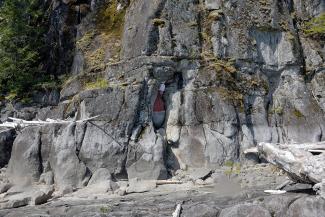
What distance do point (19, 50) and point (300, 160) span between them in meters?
19.4

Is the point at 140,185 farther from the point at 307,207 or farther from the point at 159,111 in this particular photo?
the point at 307,207

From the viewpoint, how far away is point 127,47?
23.8 meters

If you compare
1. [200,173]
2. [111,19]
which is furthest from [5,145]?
[200,173]

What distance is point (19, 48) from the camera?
26641 millimetres

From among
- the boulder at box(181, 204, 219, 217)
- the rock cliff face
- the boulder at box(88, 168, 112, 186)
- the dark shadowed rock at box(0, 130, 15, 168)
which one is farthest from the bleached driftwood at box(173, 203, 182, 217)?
the dark shadowed rock at box(0, 130, 15, 168)

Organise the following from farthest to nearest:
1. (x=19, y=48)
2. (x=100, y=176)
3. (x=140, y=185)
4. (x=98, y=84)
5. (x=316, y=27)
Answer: (x=316, y=27) < (x=19, y=48) < (x=98, y=84) < (x=100, y=176) < (x=140, y=185)

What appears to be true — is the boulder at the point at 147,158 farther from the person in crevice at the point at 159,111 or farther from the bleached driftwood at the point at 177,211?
the bleached driftwood at the point at 177,211

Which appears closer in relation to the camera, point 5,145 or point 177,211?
point 177,211

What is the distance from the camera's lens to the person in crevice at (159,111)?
73.5 ft

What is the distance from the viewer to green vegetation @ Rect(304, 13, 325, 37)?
26797 mm

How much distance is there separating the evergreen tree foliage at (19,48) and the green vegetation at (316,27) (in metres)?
17.8

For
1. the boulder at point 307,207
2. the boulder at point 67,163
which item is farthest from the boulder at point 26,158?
the boulder at point 307,207

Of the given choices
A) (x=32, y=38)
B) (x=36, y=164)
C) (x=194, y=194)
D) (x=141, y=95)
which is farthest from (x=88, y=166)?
(x=32, y=38)

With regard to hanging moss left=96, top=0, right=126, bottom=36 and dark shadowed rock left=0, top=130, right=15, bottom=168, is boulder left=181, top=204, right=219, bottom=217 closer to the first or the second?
dark shadowed rock left=0, top=130, right=15, bottom=168
